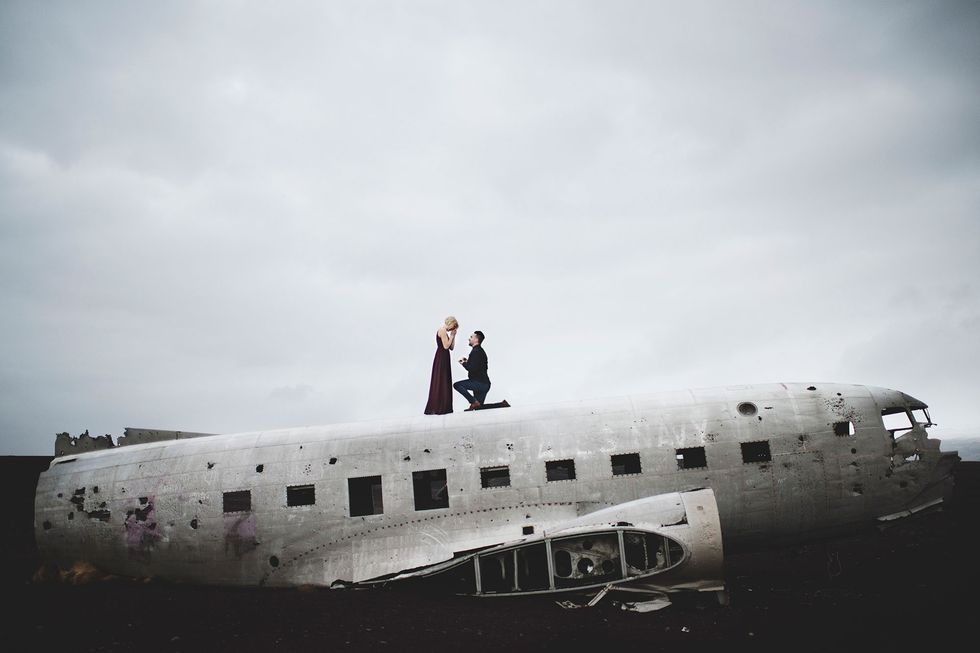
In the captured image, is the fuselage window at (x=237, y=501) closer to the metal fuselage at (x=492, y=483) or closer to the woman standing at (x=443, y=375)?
the metal fuselage at (x=492, y=483)

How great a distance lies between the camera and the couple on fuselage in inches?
553

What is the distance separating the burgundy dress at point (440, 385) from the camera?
13992mm

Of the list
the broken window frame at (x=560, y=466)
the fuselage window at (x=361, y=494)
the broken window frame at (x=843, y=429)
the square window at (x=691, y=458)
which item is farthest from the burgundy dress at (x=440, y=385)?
the broken window frame at (x=843, y=429)

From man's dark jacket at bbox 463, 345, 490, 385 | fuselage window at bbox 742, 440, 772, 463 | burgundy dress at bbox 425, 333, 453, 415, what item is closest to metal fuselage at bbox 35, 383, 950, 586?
fuselage window at bbox 742, 440, 772, 463

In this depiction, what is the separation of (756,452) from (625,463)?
8.70ft

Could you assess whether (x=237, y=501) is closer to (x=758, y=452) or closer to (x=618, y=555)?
(x=618, y=555)

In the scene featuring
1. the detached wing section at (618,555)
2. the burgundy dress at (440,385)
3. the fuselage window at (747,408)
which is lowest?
the detached wing section at (618,555)

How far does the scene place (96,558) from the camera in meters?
13.6

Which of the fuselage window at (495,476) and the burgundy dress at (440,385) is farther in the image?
the burgundy dress at (440,385)

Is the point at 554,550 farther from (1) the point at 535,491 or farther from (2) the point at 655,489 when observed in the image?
(2) the point at 655,489

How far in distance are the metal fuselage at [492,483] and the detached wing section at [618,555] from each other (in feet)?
2.63

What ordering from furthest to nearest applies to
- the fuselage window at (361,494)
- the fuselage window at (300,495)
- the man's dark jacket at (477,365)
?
the man's dark jacket at (477,365)
the fuselage window at (300,495)
the fuselage window at (361,494)

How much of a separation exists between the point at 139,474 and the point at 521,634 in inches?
403

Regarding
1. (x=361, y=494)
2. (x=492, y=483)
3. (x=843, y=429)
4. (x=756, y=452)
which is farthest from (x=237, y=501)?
(x=843, y=429)
